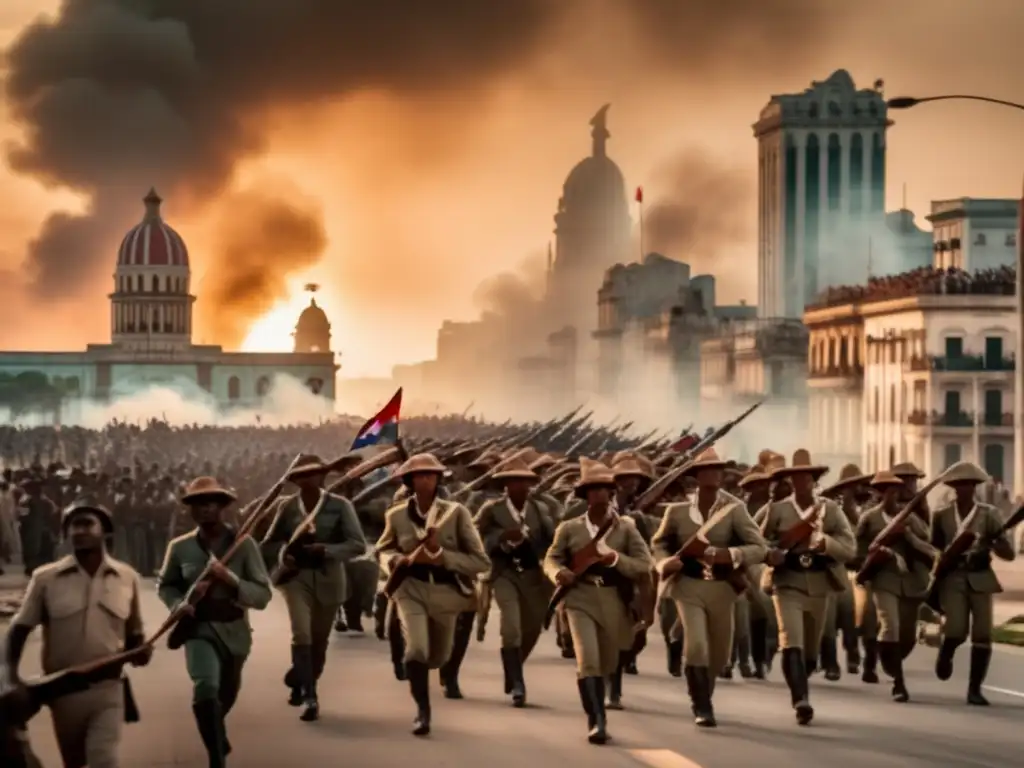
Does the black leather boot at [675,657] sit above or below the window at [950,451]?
below

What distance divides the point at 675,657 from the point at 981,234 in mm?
112215

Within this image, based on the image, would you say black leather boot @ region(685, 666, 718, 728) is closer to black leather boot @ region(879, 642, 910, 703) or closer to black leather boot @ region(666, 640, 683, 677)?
black leather boot @ region(879, 642, 910, 703)

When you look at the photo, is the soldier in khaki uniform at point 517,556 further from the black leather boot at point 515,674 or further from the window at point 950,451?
the window at point 950,451

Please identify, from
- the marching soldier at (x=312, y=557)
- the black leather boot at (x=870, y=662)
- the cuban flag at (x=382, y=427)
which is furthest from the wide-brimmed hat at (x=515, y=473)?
the cuban flag at (x=382, y=427)

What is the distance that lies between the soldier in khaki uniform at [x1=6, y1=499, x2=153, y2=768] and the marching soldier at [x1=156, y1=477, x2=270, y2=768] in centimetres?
243

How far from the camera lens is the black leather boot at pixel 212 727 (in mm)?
17438

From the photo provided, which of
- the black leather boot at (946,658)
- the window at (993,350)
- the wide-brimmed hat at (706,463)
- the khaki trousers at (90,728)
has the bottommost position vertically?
the black leather boot at (946,658)

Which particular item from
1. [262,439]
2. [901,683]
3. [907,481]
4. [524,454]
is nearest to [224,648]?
[901,683]

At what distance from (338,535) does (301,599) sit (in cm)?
53

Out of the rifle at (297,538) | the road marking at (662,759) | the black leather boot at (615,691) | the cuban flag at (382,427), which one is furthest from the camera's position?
the cuban flag at (382,427)

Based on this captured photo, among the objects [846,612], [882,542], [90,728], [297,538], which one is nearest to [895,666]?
[882,542]

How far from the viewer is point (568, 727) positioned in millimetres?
20844

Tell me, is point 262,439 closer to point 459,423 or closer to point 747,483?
point 459,423

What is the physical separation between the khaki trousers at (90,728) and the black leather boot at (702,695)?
6996 millimetres
